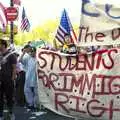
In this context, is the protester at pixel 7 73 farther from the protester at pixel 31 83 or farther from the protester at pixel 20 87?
the protester at pixel 20 87

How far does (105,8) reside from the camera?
9.24 meters

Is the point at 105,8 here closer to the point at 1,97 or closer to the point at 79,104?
the point at 79,104

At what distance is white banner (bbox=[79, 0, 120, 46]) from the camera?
30.2 feet

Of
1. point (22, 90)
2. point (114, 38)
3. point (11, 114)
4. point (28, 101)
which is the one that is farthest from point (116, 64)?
point (22, 90)

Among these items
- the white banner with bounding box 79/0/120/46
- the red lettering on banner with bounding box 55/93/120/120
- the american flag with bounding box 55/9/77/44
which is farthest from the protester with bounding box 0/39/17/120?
the american flag with bounding box 55/9/77/44

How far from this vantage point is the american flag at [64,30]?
80.4 feet

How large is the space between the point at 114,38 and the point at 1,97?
10.4ft

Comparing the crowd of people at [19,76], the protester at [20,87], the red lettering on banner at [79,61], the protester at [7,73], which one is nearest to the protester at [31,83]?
the crowd of people at [19,76]

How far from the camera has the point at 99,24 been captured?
365 inches

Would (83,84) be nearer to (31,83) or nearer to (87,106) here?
(87,106)

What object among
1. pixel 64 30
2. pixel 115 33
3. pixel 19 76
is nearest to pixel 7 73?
pixel 115 33

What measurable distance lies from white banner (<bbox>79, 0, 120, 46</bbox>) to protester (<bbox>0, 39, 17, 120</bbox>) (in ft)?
7.23

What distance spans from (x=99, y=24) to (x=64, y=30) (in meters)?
16.6

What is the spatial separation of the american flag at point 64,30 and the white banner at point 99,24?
13863 mm
